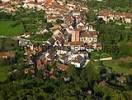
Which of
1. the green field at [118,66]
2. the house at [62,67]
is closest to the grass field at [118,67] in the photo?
the green field at [118,66]

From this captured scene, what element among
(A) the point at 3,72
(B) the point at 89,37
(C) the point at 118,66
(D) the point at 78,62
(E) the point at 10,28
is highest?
(A) the point at 3,72

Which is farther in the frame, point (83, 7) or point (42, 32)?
point (83, 7)

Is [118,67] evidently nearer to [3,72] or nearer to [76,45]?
[76,45]

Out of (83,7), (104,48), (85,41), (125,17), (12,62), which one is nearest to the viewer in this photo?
(12,62)

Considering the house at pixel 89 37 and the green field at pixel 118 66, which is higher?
the green field at pixel 118 66

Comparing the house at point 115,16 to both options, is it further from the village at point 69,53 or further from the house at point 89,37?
the house at point 89,37

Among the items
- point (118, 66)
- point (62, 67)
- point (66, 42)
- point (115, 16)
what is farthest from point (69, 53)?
point (115, 16)

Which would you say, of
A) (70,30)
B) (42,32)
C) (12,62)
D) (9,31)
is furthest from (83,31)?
(12,62)

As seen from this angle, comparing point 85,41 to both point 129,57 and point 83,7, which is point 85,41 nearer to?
point 129,57
